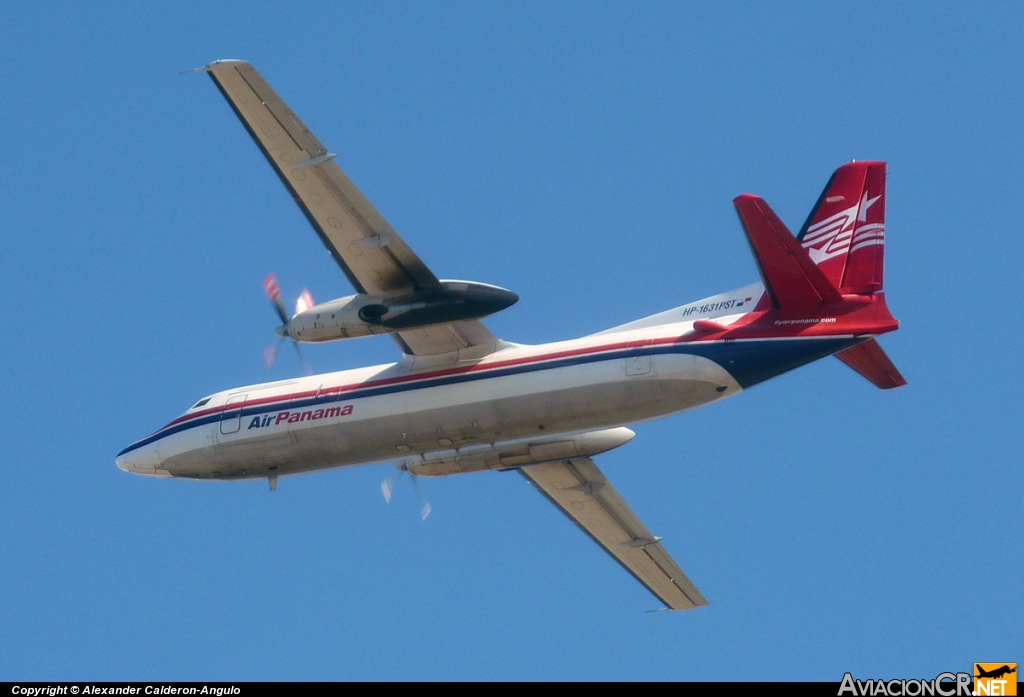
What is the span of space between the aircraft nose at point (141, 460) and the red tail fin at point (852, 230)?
1506 cm

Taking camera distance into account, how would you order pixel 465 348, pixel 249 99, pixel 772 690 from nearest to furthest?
pixel 772 690
pixel 249 99
pixel 465 348

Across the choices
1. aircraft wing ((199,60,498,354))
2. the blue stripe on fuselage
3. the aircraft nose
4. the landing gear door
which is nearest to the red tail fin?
the blue stripe on fuselage

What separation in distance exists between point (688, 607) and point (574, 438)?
6.67 metres

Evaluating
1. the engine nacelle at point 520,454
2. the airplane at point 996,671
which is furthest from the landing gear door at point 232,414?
the airplane at point 996,671

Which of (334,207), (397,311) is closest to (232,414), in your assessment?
(397,311)

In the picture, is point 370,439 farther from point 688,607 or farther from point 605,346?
point 688,607

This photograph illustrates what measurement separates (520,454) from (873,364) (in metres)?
7.75

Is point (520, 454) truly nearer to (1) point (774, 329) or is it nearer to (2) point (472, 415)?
(2) point (472, 415)

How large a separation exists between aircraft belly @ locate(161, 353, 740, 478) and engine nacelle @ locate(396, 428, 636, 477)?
145cm

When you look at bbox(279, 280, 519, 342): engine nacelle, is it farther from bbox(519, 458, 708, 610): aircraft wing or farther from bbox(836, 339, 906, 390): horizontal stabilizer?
bbox(836, 339, 906, 390): horizontal stabilizer

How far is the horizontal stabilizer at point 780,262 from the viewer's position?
2577 centimetres

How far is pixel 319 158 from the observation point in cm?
2759

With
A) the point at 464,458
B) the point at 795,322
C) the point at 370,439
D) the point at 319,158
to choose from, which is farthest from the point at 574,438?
the point at 319,158

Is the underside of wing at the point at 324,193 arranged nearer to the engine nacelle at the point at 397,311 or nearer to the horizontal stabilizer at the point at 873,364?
the engine nacelle at the point at 397,311
